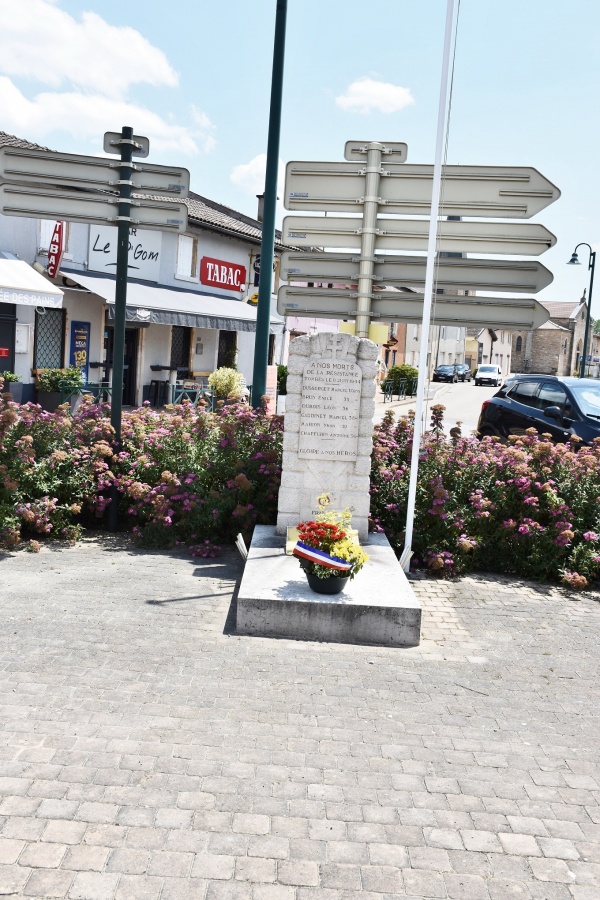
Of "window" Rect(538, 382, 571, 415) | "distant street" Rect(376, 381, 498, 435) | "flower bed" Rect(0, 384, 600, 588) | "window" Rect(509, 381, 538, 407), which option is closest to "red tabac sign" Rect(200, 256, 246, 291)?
"distant street" Rect(376, 381, 498, 435)

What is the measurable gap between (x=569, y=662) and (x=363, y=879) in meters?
2.99

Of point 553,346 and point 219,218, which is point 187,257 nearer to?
point 219,218

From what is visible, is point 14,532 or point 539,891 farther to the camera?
point 14,532

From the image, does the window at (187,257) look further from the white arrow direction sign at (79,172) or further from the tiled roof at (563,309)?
the tiled roof at (563,309)

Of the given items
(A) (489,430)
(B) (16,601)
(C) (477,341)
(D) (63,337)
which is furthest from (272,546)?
(C) (477,341)

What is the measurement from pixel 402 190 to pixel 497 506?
3247 millimetres

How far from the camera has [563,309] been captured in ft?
339

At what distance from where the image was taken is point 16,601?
6.22m

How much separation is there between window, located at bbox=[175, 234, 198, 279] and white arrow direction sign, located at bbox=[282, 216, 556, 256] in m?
17.2

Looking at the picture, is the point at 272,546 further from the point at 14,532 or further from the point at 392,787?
the point at 392,787

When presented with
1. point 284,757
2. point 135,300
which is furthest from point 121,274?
point 135,300

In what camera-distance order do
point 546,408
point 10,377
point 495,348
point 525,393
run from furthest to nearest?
point 495,348, point 10,377, point 525,393, point 546,408

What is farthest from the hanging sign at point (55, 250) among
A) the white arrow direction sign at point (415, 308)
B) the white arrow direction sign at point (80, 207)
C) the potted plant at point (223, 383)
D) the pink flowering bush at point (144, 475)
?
the white arrow direction sign at point (415, 308)

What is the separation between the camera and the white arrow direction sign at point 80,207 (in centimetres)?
841
